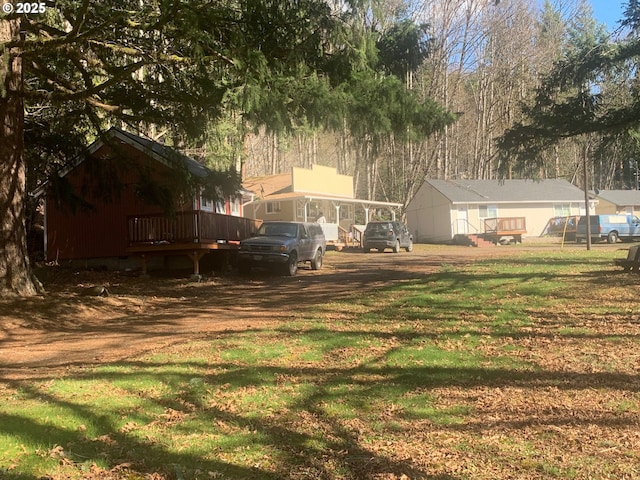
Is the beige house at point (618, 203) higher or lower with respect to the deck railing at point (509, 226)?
higher

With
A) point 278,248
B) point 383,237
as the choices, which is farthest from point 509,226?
point 278,248

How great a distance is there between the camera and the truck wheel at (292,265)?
16625 millimetres

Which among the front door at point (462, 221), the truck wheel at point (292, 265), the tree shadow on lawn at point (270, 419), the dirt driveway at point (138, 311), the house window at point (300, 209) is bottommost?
the tree shadow on lawn at point (270, 419)

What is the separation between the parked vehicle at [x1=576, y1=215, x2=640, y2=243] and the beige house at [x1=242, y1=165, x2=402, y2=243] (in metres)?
12.7

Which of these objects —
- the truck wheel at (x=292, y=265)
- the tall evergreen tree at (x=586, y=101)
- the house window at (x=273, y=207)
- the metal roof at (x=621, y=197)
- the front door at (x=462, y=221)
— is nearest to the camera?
the tall evergreen tree at (x=586, y=101)

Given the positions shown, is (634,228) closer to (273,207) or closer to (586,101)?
(273,207)

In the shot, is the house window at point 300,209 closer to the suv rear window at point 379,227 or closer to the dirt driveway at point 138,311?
the suv rear window at point 379,227

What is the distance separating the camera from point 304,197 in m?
32.4

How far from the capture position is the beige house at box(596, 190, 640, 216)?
156 ft

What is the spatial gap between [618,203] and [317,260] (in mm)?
38780

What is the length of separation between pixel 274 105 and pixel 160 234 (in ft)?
26.7

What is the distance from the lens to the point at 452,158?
5403 cm

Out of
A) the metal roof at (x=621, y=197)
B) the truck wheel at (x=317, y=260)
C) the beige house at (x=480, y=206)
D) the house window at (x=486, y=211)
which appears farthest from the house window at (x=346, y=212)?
the metal roof at (x=621, y=197)

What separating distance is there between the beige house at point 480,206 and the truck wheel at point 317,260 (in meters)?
21.7
